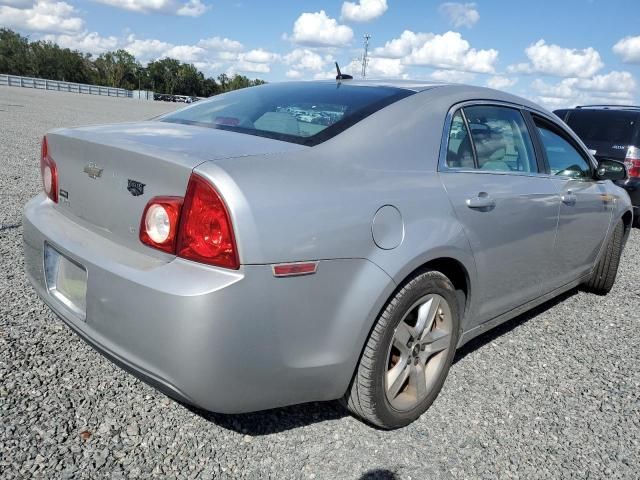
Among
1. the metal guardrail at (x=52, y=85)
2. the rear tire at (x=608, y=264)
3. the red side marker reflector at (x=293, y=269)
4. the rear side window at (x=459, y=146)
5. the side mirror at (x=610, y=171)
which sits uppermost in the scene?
the rear side window at (x=459, y=146)

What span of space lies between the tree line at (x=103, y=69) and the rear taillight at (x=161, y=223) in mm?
88125

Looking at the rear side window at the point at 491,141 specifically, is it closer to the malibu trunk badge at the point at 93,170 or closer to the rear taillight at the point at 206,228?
the rear taillight at the point at 206,228

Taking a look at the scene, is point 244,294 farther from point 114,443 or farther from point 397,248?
point 114,443

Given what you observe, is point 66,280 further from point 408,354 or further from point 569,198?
point 569,198

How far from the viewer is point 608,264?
4.57m

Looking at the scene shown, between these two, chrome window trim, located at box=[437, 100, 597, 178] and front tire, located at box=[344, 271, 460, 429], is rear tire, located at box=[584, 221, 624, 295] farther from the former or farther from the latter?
front tire, located at box=[344, 271, 460, 429]

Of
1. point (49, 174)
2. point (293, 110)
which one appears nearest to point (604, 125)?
point (293, 110)

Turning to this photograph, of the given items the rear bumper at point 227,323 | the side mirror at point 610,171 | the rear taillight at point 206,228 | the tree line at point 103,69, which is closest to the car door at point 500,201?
the rear bumper at point 227,323

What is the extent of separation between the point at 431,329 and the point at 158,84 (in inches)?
4645

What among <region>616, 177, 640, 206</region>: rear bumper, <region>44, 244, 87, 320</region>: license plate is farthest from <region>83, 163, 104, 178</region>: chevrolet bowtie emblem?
<region>616, 177, 640, 206</region>: rear bumper

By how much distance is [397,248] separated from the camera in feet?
7.27

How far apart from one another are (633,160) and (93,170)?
24.0 ft

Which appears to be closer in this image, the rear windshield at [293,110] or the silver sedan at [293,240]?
the silver sedan at [293,240]

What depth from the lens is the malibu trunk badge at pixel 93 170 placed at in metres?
2.22
